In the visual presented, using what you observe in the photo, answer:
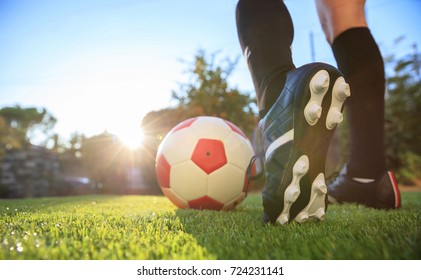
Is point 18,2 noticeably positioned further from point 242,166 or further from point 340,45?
point 340,45

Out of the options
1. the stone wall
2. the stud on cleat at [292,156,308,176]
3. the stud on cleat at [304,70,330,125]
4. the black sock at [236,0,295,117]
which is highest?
the black sock at [236,0,295,117]

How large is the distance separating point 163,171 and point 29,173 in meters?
5.01

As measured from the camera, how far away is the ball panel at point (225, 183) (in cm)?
191

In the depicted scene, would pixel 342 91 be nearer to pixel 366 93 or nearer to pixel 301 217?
pixel 301 217

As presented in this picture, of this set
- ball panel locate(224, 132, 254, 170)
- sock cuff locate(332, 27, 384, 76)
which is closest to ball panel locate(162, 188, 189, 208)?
ball panel locate(224, 132, 254, 170)

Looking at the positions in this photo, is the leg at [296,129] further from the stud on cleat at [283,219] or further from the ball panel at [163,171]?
the ball panel at [163,171]

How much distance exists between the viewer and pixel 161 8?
2.06 m

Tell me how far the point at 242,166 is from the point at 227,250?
116cm

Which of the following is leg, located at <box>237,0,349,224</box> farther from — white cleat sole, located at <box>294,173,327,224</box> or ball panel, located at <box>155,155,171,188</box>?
ball panel, located at <box>155,155,171,188</box>

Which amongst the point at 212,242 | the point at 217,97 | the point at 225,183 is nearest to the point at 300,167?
the point at 212,242

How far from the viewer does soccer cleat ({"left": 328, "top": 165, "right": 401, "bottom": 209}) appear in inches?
67.9

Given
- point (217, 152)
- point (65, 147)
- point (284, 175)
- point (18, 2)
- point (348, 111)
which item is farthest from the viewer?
point (65, 147)

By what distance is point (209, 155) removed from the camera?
194 centimetres
